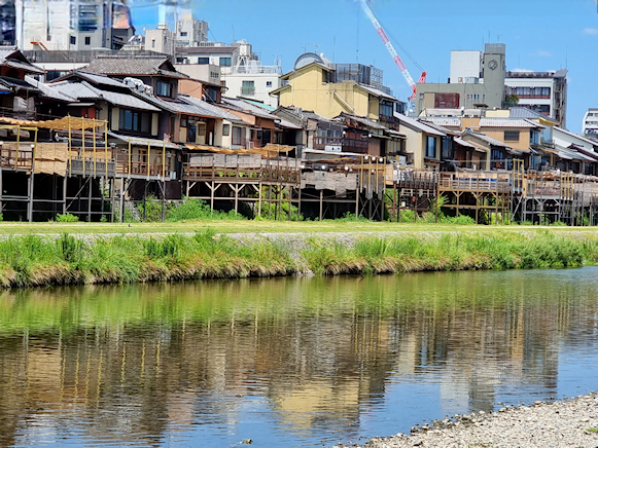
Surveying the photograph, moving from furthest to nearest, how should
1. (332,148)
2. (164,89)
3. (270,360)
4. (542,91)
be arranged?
(542,91) < (332,148) < (164,89) < (270,360)

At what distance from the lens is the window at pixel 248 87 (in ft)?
335

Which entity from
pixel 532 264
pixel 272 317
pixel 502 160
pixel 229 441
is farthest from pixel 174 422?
pixel 502 160

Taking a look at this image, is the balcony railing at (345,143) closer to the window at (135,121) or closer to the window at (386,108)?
the window at (386,108)

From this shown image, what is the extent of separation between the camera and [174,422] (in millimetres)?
13367

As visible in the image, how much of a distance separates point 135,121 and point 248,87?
50.1 m

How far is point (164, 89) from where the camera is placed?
57.6 meters

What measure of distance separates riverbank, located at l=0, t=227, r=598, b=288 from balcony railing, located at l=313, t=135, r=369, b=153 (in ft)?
75.7

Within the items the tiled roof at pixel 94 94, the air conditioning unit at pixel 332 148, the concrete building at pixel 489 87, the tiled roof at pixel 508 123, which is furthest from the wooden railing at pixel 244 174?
the concrete building at pixel 489 87

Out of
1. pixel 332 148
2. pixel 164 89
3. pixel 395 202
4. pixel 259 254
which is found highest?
pixel 164 89

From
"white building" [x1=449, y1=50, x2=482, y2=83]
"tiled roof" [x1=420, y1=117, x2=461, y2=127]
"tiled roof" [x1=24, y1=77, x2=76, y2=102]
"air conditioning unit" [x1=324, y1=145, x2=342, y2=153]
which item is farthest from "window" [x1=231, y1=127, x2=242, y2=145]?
"white building" [x1=449, y1=50, x2=482, y2=83]

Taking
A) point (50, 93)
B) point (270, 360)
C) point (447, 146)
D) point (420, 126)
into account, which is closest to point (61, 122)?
point (50, 93)

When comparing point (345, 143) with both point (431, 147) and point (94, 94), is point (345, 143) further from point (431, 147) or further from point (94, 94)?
point (94, 94)
